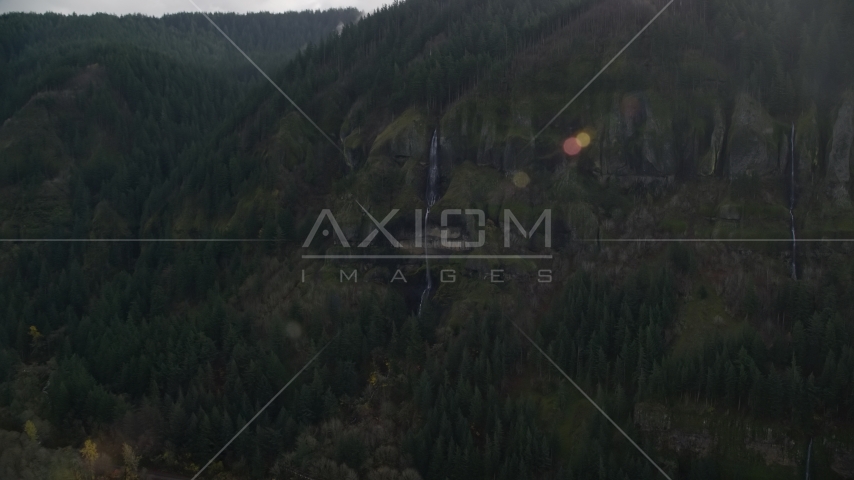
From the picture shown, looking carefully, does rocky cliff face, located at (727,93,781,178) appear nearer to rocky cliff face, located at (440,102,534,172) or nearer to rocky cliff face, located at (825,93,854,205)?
rocky cliff face, located at (825,93,854,205)

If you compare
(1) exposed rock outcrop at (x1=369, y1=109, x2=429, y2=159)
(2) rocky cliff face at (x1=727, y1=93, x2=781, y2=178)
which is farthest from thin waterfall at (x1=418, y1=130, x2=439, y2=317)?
(2) rocky cliff face at (x1=727, y1=93, x2=781, y2=178)

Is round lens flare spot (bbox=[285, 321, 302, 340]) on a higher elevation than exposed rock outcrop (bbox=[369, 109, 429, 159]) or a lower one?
lower

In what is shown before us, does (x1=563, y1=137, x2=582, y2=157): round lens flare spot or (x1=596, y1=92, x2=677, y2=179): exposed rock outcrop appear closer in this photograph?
(x1=596, y1=92, x2=677, y2=179): exposed rock outcrop

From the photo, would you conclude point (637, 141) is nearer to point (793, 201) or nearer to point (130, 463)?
point (793, 201)

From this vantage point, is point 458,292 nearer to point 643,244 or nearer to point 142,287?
point 643,244

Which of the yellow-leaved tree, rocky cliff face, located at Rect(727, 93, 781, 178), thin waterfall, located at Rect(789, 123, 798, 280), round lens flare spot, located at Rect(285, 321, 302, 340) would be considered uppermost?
rocky cliff face, located at Rect(727, 93, 781, 178)

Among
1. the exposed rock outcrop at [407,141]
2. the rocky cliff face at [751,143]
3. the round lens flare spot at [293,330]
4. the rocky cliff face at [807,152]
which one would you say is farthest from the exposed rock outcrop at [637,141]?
the round lens flare spot at [293,330]

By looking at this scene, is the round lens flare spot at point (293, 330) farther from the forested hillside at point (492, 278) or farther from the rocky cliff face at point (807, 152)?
the rocky cliff face at point (807, 152)
